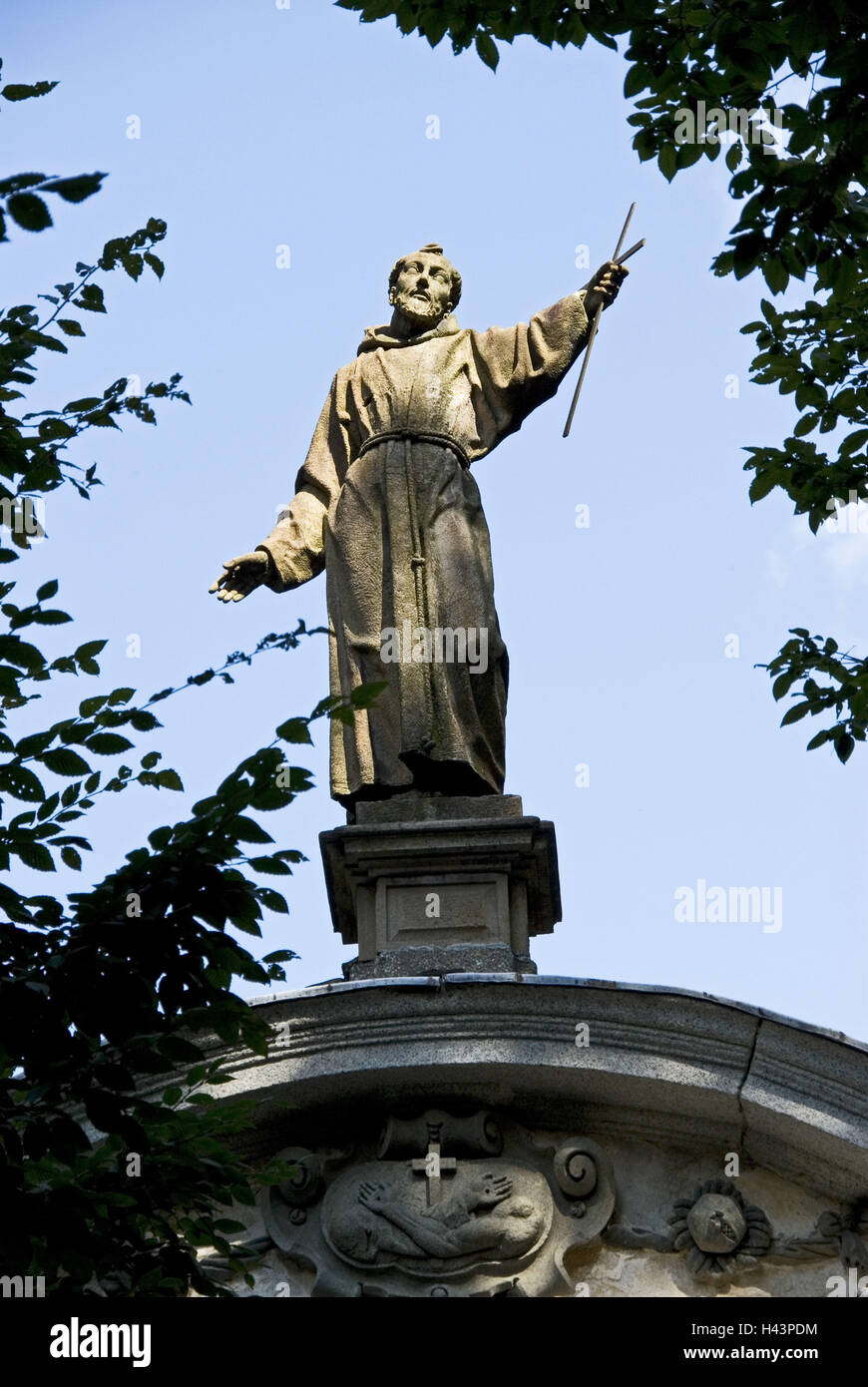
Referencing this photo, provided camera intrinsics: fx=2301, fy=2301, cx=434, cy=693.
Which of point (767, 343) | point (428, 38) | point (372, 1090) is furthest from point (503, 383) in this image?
point (372, 1090)

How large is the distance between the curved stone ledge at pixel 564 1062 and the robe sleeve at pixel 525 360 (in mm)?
2964

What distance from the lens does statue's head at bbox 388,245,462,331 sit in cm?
1052

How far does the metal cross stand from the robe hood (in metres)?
3.83

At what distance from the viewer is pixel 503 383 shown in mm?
10281

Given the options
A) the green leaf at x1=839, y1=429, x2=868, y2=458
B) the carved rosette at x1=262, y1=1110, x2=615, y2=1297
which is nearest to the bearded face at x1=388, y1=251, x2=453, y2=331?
the green leaf at x1=839, y1=429, x2=868, y2=458

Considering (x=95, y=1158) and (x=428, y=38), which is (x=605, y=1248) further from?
(x=428, y=38)

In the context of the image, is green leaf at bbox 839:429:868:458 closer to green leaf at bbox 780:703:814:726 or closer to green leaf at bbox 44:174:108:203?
green leaf at bbox 780:703:814:726

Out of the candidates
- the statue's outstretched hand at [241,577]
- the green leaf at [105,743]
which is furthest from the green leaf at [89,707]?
the statue's outstretched hand at [241,577]

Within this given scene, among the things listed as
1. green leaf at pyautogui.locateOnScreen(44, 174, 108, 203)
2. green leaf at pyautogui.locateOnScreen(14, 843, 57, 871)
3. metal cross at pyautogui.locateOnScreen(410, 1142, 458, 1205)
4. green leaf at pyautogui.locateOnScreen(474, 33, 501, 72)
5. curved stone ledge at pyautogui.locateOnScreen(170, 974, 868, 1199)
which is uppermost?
green leaf at pyautogui.locateOnScreen(474, 33, 501, 72)

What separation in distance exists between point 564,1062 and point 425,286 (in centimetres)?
396

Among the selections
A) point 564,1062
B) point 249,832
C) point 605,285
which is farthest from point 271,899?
point 605,285

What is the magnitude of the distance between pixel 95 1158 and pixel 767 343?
501cm

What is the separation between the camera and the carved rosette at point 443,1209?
8.18 metres

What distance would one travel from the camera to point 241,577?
9961mm
